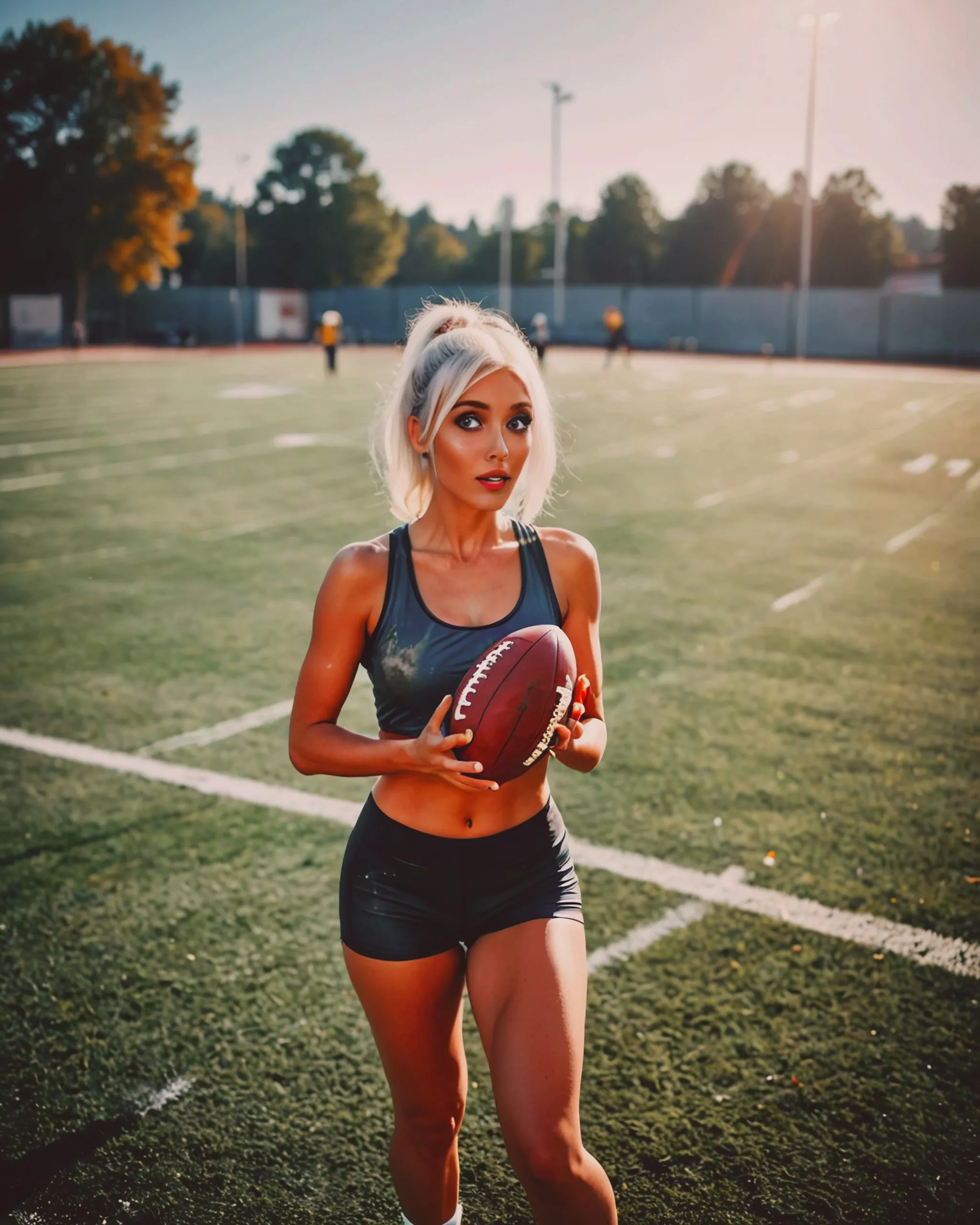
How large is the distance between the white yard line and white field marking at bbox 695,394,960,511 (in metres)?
7.95

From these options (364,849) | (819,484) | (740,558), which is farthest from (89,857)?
(819,484)

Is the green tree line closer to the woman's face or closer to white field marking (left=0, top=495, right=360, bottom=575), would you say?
white field marking (left=0, top=495, right=360, bottom=575)

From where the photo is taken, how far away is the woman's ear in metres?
2.68

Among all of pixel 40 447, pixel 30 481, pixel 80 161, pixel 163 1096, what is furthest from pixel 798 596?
pixel 80 161

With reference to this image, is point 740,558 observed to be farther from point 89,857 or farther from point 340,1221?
point 340,1221

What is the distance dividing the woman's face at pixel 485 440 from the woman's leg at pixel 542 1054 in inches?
39.8

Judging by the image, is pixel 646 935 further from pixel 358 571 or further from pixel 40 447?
pixel 40 447

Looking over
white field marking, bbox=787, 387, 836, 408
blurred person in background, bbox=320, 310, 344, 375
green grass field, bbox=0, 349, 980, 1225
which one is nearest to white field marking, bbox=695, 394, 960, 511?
green grass field, bbox=0, 349, 980, 1225

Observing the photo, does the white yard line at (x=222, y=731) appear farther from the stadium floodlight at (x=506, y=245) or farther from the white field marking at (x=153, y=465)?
the stadium floodlight at (x=506, y=245)

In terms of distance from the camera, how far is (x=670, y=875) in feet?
15.5

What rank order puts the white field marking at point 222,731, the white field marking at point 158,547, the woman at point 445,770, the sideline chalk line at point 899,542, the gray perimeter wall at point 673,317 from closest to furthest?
the woman at point 445,770 → the white field marking at point 222,731 → the sideline chalk line at point 899,542 → the white field marking at point 158,547 → the gray perimeter wall at point 673,317

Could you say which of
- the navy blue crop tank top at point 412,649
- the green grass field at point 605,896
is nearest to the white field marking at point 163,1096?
the green grass field at point 605,896

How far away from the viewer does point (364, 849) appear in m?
2.60

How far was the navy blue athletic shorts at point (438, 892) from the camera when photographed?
8.18ft
